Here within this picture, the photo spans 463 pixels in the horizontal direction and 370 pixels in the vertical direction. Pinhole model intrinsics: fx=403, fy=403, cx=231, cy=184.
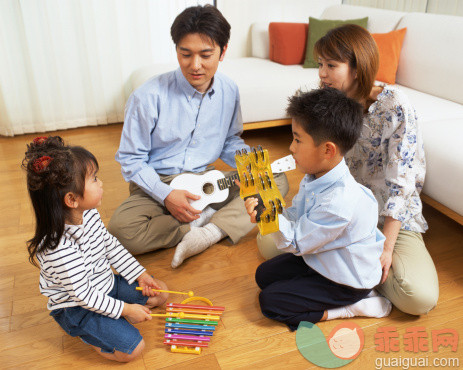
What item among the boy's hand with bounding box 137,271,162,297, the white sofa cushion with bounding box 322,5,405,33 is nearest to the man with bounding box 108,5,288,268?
the boy's hand with bounding box 137,271,162,297

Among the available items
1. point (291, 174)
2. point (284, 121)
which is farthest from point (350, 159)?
point (284, 121)

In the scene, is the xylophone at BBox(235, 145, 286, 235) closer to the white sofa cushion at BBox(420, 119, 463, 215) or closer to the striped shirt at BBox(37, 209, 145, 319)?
the striped shirt at BBox(37, 209, 145, 319)

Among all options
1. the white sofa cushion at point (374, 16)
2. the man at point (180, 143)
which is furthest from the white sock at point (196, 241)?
the white sofa cushion at point (374, 16)

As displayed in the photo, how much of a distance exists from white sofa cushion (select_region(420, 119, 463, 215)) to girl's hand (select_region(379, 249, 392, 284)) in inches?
15.1

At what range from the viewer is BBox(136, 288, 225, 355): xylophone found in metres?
1.16

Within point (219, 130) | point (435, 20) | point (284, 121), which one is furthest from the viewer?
point (284, 121)

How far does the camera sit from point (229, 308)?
4.31 feet

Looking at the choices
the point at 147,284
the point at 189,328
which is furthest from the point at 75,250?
the point at 189,328

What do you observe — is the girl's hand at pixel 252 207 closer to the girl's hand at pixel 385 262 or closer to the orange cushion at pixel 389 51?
the girl's hand at pixel 385 262

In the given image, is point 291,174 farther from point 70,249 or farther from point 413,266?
point 70,249

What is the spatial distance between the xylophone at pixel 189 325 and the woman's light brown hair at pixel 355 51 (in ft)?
2.92

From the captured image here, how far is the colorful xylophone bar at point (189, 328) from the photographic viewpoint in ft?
3.82

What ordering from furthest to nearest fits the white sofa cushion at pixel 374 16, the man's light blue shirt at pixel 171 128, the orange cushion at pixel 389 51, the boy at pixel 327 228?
the white sofa cushion at pixel 374 16 < the orange cushion at pixel 389 51 < the man's light blue shirt at pixel 171 128 < the boy at pixel 327 228

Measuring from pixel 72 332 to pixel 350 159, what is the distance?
1.13 metres
